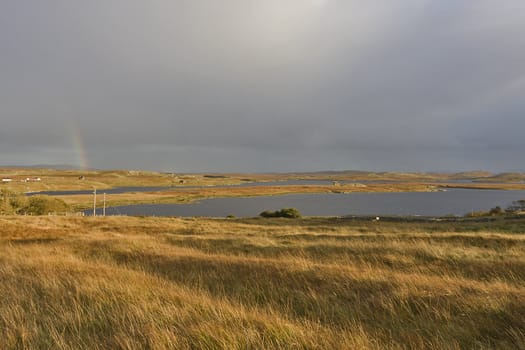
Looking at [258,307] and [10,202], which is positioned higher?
[258,307]

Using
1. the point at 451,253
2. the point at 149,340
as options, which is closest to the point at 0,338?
the point at 149,340

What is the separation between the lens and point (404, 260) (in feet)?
30.8

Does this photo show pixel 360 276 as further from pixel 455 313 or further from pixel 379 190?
pixel 379 190

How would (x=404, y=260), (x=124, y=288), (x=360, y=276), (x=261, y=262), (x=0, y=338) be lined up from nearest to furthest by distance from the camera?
(x=0, y=338), (x=124, y=288), (x=360, y=276), (x=261, y=262), (x=404, y=260)

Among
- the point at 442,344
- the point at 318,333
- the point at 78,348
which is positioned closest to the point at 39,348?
the point at 78,348

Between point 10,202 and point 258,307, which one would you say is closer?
point 258,307

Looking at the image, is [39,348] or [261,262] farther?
[261,262]

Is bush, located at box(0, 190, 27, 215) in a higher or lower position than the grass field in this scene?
lower

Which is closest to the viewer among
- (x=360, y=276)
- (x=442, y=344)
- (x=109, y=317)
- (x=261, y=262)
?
(x=442, y=344)

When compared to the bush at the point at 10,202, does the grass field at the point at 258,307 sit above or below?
above

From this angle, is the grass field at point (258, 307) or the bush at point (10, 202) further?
the bush at point (10, 202)

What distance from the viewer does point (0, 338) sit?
394 centimetres

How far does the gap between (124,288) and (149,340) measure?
2335 mm

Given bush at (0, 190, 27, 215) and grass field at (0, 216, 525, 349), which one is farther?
bush at (0, 190, 27, 215)
